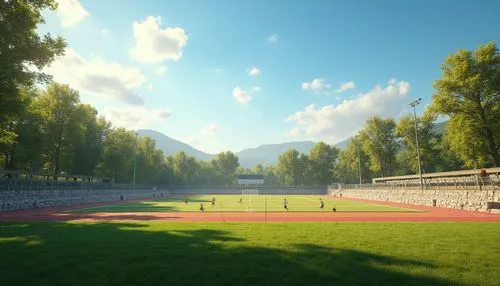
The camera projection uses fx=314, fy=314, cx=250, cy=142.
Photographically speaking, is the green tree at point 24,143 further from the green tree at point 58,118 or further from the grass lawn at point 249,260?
the grass lawn at point 249,260

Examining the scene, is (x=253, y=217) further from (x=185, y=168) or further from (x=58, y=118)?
(x=185, y=168)

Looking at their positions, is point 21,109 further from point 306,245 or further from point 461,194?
point 461,194

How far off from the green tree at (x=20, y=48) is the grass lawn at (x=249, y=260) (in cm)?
1529

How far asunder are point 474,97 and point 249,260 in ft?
153

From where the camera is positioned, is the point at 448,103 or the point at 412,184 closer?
the point at 448,103

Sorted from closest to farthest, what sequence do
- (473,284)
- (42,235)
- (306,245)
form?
(473,284), (306,245), (42,235)

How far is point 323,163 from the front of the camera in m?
144

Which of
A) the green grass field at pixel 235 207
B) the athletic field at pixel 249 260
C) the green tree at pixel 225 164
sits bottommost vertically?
the green grass field at pixel 235 207

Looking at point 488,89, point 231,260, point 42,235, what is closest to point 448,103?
point 488,89

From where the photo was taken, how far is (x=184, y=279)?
7949 mm

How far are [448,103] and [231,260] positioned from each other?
45.2 metres

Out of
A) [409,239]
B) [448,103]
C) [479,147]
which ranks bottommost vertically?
[409,239]

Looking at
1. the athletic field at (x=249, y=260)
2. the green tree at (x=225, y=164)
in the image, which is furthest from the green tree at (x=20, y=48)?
the green tree at (x=225, y=164)

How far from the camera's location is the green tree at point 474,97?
137ft
